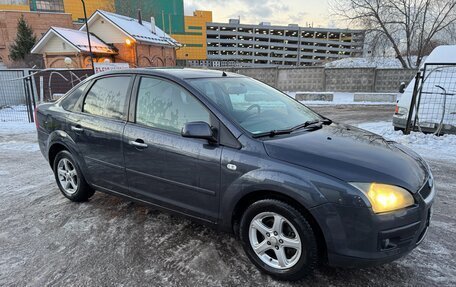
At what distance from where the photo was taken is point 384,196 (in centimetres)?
218

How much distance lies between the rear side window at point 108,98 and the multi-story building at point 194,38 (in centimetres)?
8500

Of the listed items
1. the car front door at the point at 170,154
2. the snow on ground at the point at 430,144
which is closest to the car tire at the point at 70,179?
the car front door at the point at 170,154

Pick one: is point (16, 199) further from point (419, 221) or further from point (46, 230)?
point (419, 221)

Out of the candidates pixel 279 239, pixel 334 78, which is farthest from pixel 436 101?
pixel 334 78

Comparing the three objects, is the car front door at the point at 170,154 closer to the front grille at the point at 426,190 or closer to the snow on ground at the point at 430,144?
the front grille at the point at 426,190

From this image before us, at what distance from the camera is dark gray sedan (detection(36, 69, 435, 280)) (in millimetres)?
2209

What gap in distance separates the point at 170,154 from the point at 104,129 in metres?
1.01

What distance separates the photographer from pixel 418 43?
2272 cm

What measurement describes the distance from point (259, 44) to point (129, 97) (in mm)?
108917

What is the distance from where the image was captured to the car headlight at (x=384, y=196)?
216cm

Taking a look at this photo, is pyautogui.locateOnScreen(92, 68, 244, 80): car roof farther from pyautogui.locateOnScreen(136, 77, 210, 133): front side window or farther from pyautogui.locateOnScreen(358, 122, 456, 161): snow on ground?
pyautogui.locateOnScreen(358, 122, 456, 161): snow on ground

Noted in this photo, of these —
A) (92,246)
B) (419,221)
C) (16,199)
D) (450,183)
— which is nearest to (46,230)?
(92,246)

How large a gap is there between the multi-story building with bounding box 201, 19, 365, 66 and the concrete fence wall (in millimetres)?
79635

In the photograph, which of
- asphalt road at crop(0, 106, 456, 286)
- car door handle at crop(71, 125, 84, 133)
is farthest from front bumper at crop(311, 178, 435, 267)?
car door handle at crop(71, 125, 84, 133)
